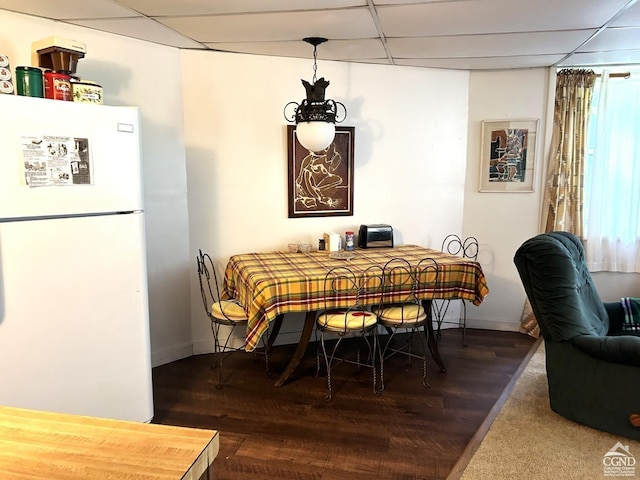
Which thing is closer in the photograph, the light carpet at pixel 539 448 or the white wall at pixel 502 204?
the light carpet at pixel 539 448

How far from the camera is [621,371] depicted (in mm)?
2471

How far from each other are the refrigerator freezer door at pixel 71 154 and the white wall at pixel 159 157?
1.05 metres

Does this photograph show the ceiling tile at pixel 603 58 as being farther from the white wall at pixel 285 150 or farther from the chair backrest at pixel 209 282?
the chair backrest at pixel 209 282

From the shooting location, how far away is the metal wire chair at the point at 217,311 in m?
3.21

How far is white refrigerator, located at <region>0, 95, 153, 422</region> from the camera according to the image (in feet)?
6.66

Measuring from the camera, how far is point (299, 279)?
9.55ft

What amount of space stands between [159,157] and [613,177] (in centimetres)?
375

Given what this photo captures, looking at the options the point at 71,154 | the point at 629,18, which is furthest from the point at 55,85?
the point at 629,18

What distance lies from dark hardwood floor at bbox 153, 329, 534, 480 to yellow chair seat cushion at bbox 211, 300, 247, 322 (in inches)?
18.3

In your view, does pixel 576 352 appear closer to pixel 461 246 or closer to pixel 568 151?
pixel 461 246

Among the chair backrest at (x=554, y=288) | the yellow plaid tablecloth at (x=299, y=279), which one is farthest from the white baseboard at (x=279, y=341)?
the chair backrest at (x=554, y=288)

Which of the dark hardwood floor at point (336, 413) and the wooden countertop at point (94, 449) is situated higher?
the wooden countertop at point (94, 449)

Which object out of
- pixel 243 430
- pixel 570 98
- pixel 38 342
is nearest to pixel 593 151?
pixel 570 98

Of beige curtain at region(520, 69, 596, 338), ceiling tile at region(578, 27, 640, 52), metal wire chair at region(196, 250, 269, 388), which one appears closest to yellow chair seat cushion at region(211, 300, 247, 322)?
metal wire chair at region(196, 250, 269, 388)
